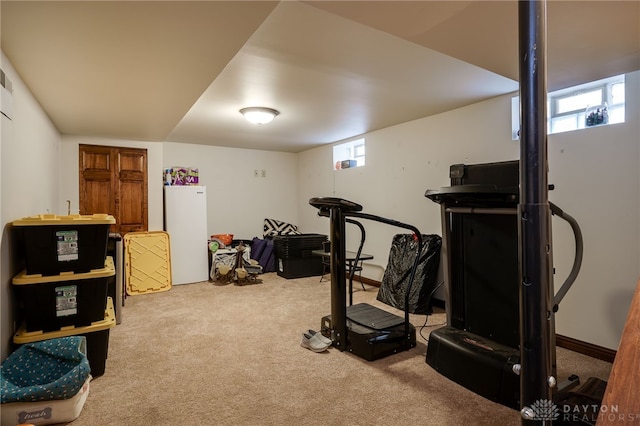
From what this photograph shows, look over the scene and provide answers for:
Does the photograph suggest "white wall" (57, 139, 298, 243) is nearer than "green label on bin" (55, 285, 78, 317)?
No

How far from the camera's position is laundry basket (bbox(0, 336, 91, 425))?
1658 millimetres

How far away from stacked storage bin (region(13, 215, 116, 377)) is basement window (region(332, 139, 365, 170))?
3.71 m

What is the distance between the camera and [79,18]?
1673mm

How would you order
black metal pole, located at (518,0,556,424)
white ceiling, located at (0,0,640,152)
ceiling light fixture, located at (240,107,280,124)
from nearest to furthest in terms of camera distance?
1. black metal pole, located at (518,0,556,424)
2. white ceiling, located at (0,0,640,152)
3. ceiling light fixture, located at (240,107,280,124)

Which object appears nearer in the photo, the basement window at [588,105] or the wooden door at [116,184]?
the basement window at [588,105]

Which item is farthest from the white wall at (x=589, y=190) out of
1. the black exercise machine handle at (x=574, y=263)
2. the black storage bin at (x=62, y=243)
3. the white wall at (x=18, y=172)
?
the white wall at (x=18, y=172)

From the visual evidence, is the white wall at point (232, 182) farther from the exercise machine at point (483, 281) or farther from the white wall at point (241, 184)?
the exercise machine at point (483, 281)

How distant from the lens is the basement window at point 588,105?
8.32 ft

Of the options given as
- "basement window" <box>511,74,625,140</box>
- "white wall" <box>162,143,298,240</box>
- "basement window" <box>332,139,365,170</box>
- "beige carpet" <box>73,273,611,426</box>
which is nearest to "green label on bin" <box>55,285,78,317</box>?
"beige carpet" <box>73,273,611,426</box>

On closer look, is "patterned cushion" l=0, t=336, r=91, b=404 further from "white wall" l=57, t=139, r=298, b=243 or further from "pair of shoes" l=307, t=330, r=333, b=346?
"white wall" l=57, t=139, r=298, b=243

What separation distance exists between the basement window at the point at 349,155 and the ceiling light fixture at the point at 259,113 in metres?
1.83

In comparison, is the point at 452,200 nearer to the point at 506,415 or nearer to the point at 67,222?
the point at 506,415

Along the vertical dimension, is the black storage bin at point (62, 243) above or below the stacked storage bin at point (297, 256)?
above

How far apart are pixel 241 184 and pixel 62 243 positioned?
405 centimetres
